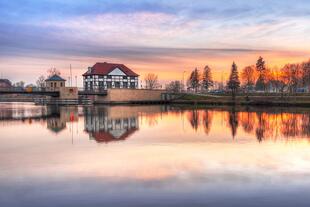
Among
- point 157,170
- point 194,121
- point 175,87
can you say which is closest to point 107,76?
point 175,87

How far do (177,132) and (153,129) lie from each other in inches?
128

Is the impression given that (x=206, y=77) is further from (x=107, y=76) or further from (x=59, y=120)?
(x=59, y=120)

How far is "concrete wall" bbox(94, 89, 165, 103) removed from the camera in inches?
3519

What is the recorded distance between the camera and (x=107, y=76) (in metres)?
107

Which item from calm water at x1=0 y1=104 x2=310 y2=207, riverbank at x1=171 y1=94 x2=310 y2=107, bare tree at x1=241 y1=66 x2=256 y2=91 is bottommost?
calm water at x1=0 y1=104 x2=310 y2=207

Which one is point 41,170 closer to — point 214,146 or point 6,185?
point 6,185

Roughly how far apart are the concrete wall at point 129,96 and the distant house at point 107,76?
550 inches

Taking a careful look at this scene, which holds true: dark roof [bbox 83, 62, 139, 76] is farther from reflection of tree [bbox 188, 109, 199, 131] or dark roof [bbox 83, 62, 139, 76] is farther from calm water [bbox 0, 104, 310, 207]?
calm water [bbox 0, 104, 310, 207]

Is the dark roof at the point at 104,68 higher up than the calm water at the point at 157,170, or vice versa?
the dark roof at the point at 104,68

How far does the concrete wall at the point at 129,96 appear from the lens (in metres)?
89.4

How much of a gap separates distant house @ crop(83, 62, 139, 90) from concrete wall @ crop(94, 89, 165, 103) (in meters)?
14.0

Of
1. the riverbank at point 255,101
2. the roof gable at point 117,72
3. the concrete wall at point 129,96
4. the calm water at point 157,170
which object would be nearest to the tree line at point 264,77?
the riverbank at point 255,101

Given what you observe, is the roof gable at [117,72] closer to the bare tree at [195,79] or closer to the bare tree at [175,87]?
the bare tree at [175,87]

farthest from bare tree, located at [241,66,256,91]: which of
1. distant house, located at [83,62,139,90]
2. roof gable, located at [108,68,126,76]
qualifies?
roof gable, located at [108,68,126,76]
